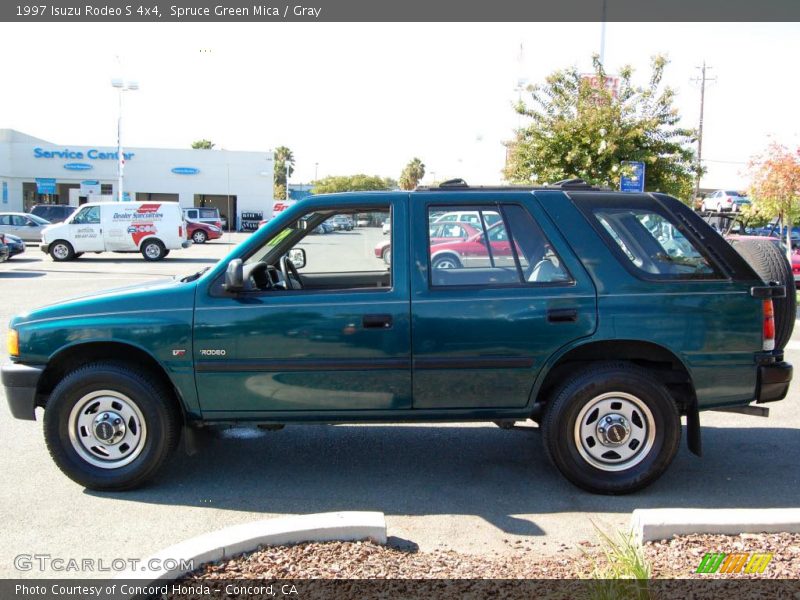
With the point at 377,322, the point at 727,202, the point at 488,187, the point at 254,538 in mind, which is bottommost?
the point at 254,538

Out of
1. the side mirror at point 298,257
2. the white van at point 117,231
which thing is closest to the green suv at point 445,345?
the side mirror at point 298,257

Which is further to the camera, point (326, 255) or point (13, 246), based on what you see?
Result: point (13, 246)

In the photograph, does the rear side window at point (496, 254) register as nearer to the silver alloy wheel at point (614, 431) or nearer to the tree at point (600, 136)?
the silver alloy wheel at point (614, 431)

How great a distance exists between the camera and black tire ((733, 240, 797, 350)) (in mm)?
5125

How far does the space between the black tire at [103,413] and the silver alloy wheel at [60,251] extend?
2144 cm

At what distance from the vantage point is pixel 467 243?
5129 mm

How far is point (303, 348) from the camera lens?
465cm

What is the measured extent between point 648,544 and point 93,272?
19021 millimetres

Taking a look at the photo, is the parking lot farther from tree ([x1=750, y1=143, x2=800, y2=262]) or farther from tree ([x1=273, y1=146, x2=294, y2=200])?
tree ([x1=273, y1=146, x2=294, y2=200])

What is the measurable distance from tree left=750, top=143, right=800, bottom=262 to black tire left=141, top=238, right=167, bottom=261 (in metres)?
18.4

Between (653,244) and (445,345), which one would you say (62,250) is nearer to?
(445,345)

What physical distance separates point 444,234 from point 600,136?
11726 millimetres

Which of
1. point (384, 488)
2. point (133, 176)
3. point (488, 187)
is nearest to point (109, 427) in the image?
point (384, 488)

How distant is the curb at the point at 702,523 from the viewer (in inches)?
144
